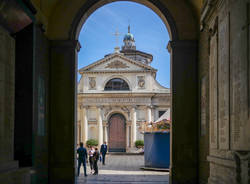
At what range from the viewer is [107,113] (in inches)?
1516

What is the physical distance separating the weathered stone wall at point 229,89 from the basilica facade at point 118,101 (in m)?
30.2

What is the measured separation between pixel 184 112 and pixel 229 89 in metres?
4.18

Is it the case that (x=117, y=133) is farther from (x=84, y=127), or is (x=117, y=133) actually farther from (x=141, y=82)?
(x=141, y=82)

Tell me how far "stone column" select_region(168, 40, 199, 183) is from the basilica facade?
27.7 m

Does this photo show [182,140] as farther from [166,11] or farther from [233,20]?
[233,20]

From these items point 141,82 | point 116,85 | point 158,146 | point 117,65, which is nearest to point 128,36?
point 117,65

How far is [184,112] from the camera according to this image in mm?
10266

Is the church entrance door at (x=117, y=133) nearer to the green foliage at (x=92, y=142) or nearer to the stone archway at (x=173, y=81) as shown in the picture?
the green foliage at (x=92, y=142)

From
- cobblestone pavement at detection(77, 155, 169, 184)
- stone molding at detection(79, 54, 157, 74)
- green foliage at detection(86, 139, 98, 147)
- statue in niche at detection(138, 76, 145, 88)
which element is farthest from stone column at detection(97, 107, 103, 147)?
cobblestone pavement at detection(77, 155, 169, 184)

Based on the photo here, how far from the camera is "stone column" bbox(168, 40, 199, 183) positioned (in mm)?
10094

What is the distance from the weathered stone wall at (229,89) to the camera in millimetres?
5219

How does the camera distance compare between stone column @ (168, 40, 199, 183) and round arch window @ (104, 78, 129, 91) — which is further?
round arch window @ (104, 78, 129, 91)

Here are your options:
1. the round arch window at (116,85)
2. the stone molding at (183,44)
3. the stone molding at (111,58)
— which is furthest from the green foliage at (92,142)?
the stone molding at (183,44)

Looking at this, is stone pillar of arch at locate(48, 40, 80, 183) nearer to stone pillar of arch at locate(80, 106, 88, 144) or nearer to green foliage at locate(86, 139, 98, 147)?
green foliage at locate(86, 139, 98, 147)
